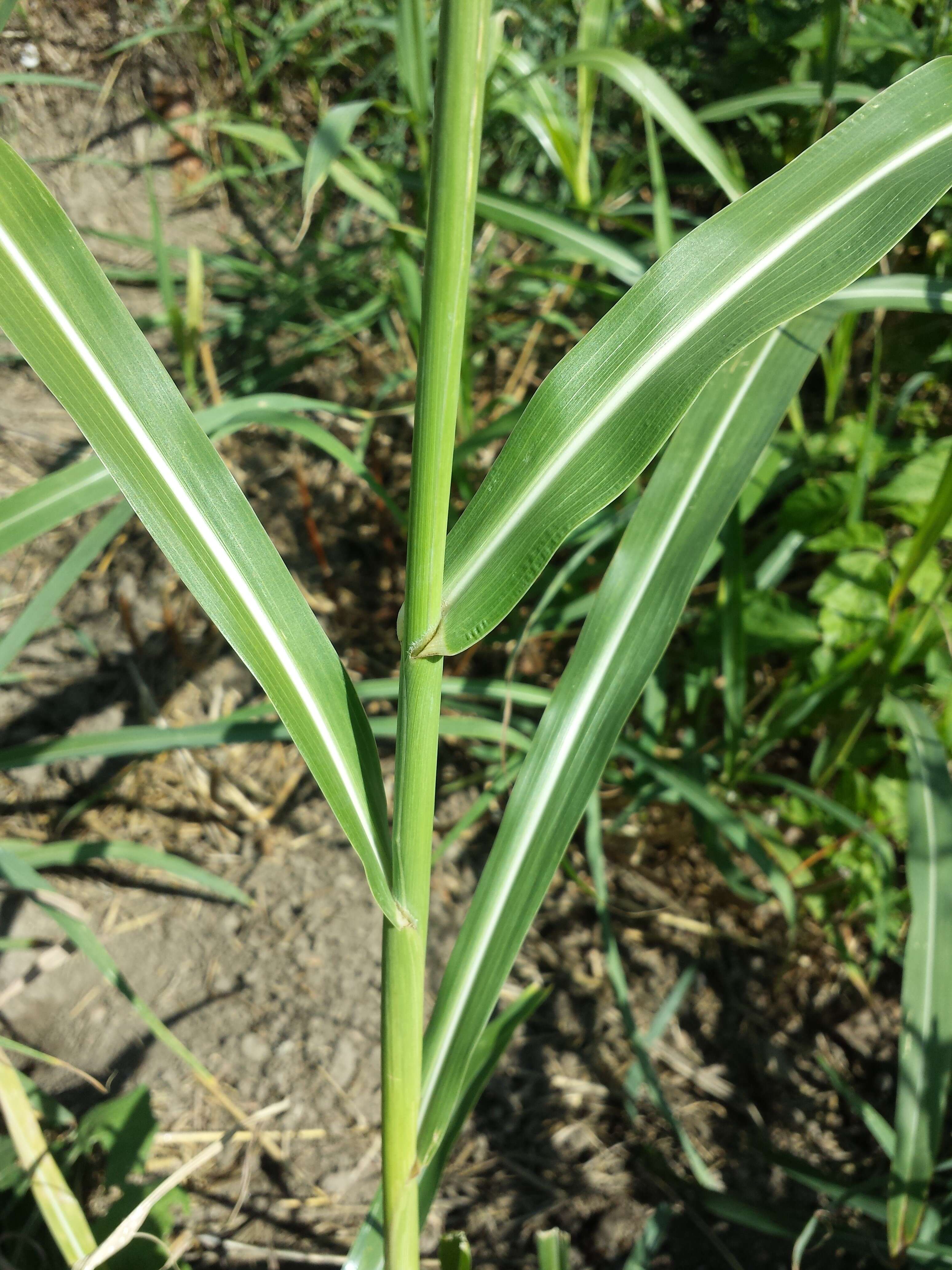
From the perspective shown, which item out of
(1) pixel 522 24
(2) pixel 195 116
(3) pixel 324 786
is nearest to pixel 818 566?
(3) pixel 324 786

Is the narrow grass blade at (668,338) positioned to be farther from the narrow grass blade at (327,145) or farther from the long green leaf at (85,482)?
the narrow grass blade at (327,145)

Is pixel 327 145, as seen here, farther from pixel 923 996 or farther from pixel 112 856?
pixel 923 996

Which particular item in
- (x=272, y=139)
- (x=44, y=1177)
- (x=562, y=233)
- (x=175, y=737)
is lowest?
(x=44, y=1177)

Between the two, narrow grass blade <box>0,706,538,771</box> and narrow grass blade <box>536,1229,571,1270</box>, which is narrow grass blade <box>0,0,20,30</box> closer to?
narrow grass blade <box>0,706,538,771</box>

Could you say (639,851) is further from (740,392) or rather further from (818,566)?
(740,392)

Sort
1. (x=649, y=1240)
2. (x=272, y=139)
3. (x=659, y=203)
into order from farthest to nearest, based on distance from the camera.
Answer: (x=272, y=139) → (x=659, y=203) → (x=649, y=1240)

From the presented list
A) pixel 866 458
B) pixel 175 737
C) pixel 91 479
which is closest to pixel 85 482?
pixel 91 479

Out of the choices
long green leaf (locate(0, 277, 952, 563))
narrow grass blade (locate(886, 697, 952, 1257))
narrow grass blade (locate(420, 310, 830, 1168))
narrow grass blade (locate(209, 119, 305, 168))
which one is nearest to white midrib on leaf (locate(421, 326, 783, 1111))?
narrow grass blade (locate(420, 310, 830, 1168))
